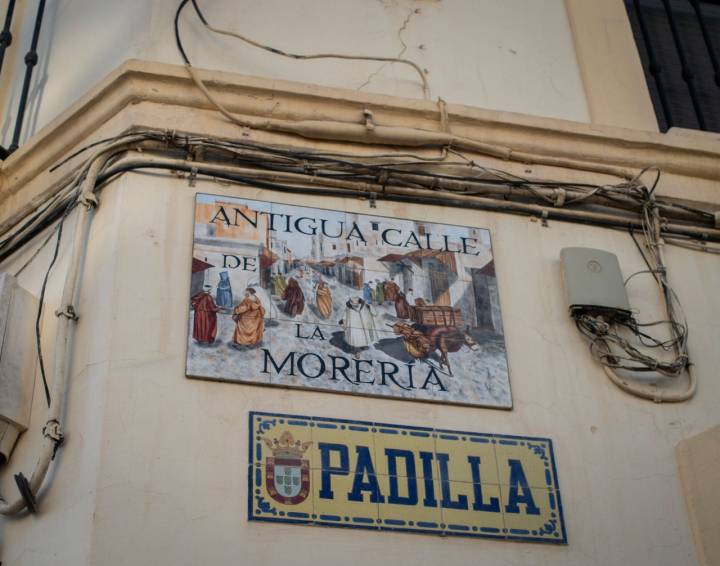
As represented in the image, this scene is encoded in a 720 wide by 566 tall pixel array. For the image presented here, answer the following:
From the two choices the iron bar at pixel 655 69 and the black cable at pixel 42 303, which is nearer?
the black cable at pixel 42 303

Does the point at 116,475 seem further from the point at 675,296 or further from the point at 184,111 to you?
the point at 675,296

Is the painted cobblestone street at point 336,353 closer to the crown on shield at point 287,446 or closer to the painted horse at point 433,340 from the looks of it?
the painted horse at point 433,340

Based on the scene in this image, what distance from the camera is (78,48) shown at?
868 cm

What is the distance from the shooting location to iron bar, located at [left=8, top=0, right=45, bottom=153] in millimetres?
8617

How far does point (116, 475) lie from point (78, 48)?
10.4 feet

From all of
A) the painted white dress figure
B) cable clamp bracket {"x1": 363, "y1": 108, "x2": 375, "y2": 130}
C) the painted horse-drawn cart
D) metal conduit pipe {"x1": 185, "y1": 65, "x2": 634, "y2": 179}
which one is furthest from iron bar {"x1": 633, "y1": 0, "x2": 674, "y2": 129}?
the painted white dress figure

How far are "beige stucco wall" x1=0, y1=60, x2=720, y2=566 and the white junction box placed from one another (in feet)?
0.27

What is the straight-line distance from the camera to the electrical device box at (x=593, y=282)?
25.1 feet

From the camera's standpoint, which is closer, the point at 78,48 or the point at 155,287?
the point at 155,287

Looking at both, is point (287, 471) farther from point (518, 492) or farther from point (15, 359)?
point (15, 359)

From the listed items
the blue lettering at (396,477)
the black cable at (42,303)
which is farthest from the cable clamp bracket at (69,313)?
the blue lettering at (396,477)

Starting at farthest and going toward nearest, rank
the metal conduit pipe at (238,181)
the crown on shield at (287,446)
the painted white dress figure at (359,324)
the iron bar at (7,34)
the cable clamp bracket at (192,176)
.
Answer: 1. the iron bar at (7,34)
2. the cable clamp bracket at (192,176)
3. the painted white dress figure at (359,324)
4. the metal conduit pipe at (238,181)
5. the crown on shield at (287,446)

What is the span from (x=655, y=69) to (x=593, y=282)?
198cm

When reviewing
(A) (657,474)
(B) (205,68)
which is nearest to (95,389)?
(B) (205,68)
